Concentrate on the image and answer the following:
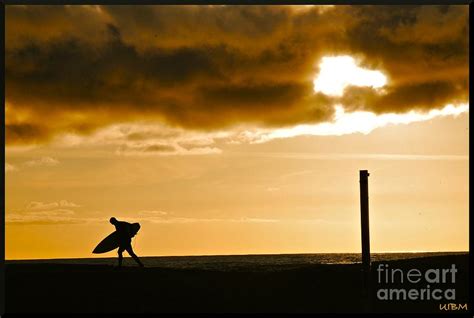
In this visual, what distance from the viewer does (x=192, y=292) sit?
728 inches

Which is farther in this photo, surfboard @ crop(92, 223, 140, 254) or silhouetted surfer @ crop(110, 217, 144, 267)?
surfboard @ crop(92, 223, 140, 254)

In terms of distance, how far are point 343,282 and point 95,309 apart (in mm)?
5904

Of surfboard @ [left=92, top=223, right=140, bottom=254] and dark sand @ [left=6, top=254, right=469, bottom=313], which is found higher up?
surfboard @ [left=92, top=223, right=140, bottom=254]

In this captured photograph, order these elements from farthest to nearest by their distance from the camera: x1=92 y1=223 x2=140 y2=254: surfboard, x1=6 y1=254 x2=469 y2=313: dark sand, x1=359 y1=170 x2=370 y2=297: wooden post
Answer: x1=92 y1=223 x2=140 y2=254: surfboard, x1=6 y1=254 x2=469 y2=313: dark sand, x1=359 y1=170 x2=370 y2=297: wooden post

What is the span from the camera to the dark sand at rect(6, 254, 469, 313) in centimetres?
1723

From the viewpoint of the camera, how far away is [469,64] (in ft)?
49.2

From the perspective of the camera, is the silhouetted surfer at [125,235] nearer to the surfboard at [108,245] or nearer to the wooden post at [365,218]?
the surfboard at [108,245]

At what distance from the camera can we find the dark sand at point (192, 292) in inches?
679

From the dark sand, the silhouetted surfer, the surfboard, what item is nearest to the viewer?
the dark sand

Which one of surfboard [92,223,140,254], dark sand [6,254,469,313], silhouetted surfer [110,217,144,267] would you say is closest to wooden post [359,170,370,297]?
dark sand [6,254,469,313]

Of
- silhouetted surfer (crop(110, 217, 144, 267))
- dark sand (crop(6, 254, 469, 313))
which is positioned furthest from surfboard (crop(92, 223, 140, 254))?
dark sand (crop(6, 254, 469, 313))

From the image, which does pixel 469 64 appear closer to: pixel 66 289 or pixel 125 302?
pixel 125 302

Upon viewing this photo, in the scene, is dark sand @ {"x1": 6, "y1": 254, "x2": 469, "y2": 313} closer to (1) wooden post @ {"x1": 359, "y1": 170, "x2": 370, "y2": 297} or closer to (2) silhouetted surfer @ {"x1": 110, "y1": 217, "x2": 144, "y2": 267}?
(2) silhouetted surfer @ {"x1": 110, "y1": 217, "x2": 144, "y2": 267}

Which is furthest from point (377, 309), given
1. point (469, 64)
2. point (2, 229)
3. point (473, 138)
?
point (2, 229)
